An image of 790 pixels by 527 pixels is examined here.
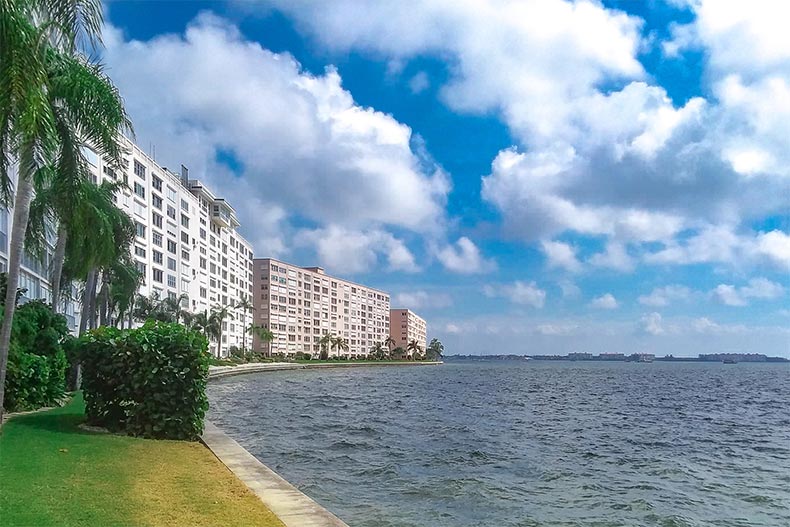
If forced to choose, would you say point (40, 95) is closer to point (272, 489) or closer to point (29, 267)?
point (272, 489)

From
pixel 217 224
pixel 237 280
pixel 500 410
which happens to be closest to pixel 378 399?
pixel 500 410

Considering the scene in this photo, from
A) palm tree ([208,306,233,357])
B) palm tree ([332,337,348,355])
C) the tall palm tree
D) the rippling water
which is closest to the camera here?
the tall palm tree

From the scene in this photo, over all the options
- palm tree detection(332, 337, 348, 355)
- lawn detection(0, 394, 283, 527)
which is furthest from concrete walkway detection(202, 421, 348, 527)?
palm tree detection(332, 337, 348, 355)

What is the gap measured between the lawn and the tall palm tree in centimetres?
319

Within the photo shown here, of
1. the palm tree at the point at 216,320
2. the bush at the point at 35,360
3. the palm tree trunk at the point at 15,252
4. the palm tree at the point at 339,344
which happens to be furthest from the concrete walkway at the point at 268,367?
the palm tree trunk at the point at 15,252

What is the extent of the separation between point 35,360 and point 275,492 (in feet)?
40.5

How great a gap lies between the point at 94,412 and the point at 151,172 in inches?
2648

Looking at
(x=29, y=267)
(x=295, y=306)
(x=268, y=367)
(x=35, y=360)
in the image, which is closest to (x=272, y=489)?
(x=35, y=360)

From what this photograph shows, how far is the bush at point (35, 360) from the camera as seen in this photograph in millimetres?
19562

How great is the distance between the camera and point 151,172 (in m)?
80.2

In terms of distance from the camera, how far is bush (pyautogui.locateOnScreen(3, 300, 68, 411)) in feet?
64.2

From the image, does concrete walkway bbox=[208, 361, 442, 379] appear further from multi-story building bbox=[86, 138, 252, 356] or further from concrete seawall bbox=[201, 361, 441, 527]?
concrete seawall bbox=[201, 361, 441, 527]

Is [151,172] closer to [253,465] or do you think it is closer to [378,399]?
[378,399]

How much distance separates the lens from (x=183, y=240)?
92.2 meters
